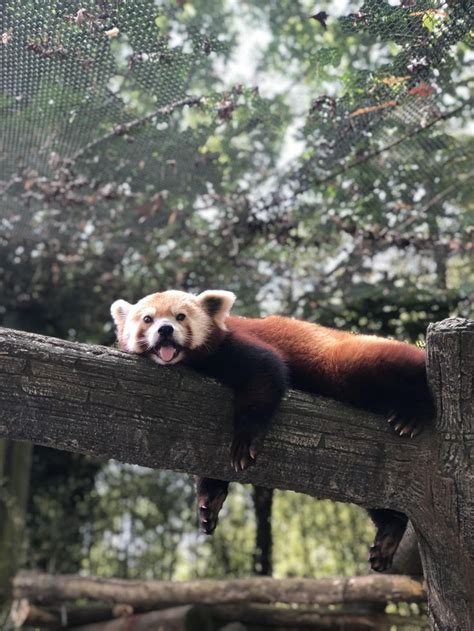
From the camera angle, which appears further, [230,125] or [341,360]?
[230,125]

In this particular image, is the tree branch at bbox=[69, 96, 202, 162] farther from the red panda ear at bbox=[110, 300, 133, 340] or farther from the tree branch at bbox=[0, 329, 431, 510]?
the tree branch at bbox=[0, 329, 431, 510]

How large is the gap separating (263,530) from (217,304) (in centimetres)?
333

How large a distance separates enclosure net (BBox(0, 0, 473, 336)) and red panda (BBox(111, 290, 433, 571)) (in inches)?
37.2

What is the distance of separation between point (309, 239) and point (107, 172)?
1.25 meters

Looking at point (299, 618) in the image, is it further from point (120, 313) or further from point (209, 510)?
point (120, 313)

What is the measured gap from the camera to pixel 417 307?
439 cm

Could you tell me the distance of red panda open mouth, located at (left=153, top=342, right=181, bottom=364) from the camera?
82.7 inches

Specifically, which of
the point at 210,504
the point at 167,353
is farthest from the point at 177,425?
the point at 210,504

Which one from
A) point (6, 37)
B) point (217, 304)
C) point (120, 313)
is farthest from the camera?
point (120, 313)

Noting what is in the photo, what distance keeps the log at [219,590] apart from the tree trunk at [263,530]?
114cm

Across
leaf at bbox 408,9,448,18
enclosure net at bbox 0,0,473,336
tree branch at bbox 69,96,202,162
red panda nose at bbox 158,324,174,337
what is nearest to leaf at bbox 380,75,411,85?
enclosure net at bbox 0,0,473,336

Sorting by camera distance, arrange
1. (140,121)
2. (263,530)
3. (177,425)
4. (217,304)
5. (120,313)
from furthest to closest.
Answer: (263,530), (140,121), (120,313), (217,304), (177,425)

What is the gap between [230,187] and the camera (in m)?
3.68

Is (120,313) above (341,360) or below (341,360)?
above
